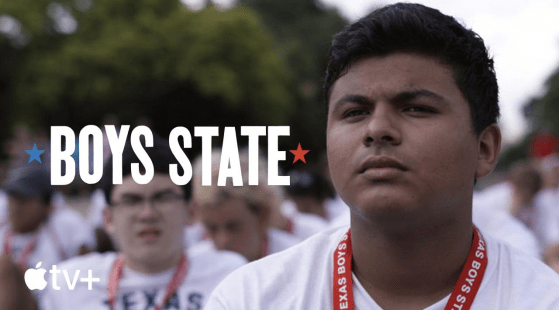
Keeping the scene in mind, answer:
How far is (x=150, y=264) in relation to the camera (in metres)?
4.00

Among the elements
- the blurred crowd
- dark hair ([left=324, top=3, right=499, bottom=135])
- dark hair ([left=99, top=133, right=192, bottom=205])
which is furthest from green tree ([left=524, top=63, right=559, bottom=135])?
dark hair ([left=324, top=3, right=499, bottom=135])

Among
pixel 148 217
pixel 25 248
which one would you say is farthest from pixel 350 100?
pixel 25 248

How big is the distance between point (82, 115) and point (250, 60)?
10883mm

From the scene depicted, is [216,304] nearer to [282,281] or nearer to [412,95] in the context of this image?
[282,281]

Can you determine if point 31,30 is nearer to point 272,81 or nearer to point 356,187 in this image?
point 272,81

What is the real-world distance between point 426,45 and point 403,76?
150 millimetres

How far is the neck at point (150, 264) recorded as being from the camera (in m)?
4.00

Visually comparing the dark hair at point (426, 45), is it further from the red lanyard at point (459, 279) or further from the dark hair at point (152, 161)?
the dark hair at point (152, 161)

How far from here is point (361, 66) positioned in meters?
2.28

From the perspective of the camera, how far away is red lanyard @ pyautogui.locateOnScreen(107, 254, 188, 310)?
3.93m

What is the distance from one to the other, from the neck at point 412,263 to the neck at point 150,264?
2033mm

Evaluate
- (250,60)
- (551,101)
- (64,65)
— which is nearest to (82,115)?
(64,65)

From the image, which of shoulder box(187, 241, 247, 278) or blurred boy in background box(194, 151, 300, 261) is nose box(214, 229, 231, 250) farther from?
shoulder box(187, 241, 247, 278)

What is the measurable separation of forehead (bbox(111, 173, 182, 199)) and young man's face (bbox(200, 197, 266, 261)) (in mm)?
757
